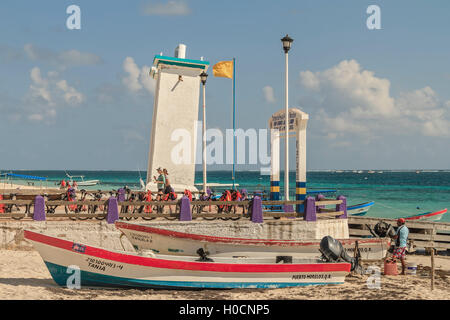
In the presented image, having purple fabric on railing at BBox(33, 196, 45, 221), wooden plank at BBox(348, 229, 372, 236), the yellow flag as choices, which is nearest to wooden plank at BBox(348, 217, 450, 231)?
wooden plank at BBox(348, 229, 372, 236)

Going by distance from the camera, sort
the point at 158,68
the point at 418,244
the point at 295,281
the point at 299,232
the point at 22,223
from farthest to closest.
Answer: the point at 158,68 → the point at 418,244 → the point at 299,232 → the point at 22,223 → the point at 295,281

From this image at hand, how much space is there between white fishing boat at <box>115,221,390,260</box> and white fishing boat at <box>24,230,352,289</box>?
2071mm

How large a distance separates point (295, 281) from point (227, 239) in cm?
304

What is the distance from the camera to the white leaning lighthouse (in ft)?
93.2

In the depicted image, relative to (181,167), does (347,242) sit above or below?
below

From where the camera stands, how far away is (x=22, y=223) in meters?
16.2

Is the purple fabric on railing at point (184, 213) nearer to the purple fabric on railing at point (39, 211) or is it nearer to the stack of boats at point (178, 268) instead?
the stack of boats at point (178, 268)

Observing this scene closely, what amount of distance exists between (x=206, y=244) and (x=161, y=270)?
3.07 meters

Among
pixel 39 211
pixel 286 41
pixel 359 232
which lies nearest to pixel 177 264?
pixel 39 211

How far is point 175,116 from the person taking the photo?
28.6m

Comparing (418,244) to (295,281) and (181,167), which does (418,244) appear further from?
(181,167)

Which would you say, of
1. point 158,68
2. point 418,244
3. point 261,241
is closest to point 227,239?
point 261,241

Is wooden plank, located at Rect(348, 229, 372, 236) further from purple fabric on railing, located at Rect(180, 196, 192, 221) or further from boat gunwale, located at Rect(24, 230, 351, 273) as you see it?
boat gunwale, located at Rect(24, 230, 351, 273)
